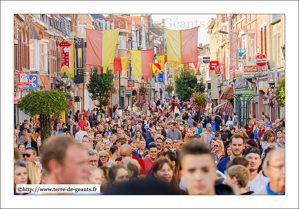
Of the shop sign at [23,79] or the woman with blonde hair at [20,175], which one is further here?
the shop sign at [23,79]

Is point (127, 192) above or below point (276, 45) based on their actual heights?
below

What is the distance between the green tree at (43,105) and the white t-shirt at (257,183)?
30.5 ft

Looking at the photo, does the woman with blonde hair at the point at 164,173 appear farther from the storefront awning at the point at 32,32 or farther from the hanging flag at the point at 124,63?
the storefront awning at the point at 32,32

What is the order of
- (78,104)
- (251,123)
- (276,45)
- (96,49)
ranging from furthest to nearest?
(78,104) < (276,45) < (251,123) < (96,49)

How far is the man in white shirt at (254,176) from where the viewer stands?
7087mm

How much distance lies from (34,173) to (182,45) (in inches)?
381

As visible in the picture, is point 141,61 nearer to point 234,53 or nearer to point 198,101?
point 234,53

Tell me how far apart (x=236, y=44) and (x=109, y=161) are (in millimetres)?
21298

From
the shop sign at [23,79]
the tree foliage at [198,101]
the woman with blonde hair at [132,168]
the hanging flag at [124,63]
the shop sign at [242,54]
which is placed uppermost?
the shop sign at [242,54]

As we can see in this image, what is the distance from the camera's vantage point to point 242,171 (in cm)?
685

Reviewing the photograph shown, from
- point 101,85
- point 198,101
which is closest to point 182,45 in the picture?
point 198,101

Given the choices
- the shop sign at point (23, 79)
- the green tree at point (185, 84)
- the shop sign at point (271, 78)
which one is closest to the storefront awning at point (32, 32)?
the shop sign at point (23, 79)
